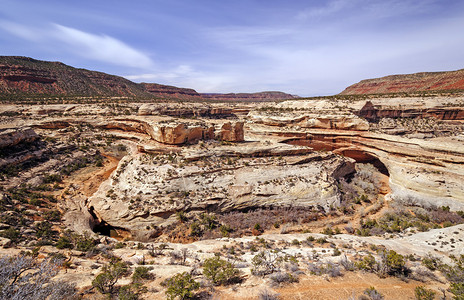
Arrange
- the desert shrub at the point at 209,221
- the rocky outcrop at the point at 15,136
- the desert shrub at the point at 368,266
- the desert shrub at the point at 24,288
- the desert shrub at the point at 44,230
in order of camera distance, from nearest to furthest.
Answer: the desert shrub at the point at 24,288, the desert shrub at the point at 368,266, the desert shrub at the point at 44,230, the desert shrub at the point at 209,221, the rocky outcrop at the point at 15,136

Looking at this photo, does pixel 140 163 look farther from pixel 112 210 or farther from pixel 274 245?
pixel 274 245

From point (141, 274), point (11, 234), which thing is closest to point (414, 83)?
point (141, 274)

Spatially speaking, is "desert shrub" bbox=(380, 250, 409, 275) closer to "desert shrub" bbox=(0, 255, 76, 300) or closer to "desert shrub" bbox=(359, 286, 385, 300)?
"desert shrub" bbox=(359, 286, 385, 300)

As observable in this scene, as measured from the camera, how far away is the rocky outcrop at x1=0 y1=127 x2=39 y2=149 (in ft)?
61.9

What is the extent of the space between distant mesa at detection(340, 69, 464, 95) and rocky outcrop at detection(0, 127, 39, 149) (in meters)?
80.2

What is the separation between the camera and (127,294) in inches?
256

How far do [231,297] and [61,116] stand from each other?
120ft

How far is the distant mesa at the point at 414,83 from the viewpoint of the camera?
220ft

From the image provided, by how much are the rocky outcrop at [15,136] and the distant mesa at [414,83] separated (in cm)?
8018

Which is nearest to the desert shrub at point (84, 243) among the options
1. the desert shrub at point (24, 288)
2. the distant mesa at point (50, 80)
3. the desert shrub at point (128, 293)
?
the desert shrub at point (24, 288)

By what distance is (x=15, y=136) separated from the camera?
784 inches

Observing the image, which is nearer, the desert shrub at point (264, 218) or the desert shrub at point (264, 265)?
the desert shrub at point (264, 265)

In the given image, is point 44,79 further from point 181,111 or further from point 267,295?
point 267,295

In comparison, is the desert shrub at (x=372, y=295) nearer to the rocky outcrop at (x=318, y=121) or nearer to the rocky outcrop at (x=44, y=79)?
the rocky outcrop at (x=318, y=121)
